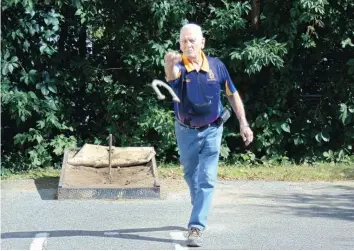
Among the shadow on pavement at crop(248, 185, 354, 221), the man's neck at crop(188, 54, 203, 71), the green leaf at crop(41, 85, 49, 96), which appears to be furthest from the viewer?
the green leaf at crop(41, 85, 49, 96)

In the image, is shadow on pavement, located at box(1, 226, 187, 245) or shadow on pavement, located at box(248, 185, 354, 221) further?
shadow on pavement, located at box(248, 185, 354, 221)

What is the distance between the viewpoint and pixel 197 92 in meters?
5.79

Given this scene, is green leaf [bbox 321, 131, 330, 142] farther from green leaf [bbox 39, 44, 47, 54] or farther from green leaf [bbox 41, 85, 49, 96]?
green leaf [bbox 39, 44, 47, 54]

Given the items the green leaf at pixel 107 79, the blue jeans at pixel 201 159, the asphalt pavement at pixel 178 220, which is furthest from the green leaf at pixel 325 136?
the blue jeans at pixel 201 159

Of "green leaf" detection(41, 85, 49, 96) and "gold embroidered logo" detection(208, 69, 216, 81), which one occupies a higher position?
"gold embroidered logo" detection(208, 69, 216, 81)

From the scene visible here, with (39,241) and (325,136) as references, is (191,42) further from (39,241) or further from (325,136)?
(325,136)

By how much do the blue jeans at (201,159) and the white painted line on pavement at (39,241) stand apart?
4.12 feet

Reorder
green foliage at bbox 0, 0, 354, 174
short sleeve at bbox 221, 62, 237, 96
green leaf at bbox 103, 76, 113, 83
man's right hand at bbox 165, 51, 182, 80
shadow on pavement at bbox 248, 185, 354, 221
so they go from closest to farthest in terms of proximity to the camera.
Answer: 1. man's right hand at bbox 165, 51, 182, 80
2. short sleeve at bbox 221, 62, 237, 96
3. shadow on pavement at bbox 248, 185, 354, 221
4. green foliage at bbox 0, 0, 354, 174
5. green leaf at bbox 103, 76, 113, 83

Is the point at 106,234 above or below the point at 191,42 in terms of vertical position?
below

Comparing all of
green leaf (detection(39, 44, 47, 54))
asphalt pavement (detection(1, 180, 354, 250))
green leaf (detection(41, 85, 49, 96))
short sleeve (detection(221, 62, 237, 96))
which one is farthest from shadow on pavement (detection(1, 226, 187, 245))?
green leaf (detection(39, 44, 47, 54))

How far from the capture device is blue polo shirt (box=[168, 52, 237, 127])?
19.0 ft

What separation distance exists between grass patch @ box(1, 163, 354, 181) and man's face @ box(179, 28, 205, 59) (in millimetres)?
3727

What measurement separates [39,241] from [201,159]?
1.56 meters

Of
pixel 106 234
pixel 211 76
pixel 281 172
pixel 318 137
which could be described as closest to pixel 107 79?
pixel 281 172
